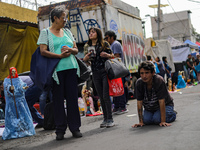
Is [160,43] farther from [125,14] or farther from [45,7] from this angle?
[45,7]

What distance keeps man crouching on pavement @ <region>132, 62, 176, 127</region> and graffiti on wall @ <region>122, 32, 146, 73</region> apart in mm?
6846

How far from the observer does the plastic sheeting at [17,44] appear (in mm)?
12781

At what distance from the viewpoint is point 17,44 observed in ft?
44.1

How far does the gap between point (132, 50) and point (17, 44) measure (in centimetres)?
458

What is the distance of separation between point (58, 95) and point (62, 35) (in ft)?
3.08

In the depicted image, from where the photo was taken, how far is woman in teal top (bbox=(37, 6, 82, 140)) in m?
5.02

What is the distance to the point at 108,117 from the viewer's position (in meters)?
5.97

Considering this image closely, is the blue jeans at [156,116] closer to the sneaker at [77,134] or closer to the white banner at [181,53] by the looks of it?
the sneaker at [77,134]

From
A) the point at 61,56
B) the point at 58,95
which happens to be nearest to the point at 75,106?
the point at 58,95

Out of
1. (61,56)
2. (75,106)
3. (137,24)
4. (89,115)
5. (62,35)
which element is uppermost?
(137,24)

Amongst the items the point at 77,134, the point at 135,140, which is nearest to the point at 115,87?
→ the point at 77,134

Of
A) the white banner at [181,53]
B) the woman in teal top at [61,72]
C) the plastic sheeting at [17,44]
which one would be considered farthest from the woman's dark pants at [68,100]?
the white banner at [181,53]

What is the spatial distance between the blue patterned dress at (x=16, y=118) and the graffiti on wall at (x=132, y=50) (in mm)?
6280

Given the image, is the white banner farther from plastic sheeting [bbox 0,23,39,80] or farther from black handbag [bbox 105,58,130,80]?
black handbag [bbox 105,58,130,80]
